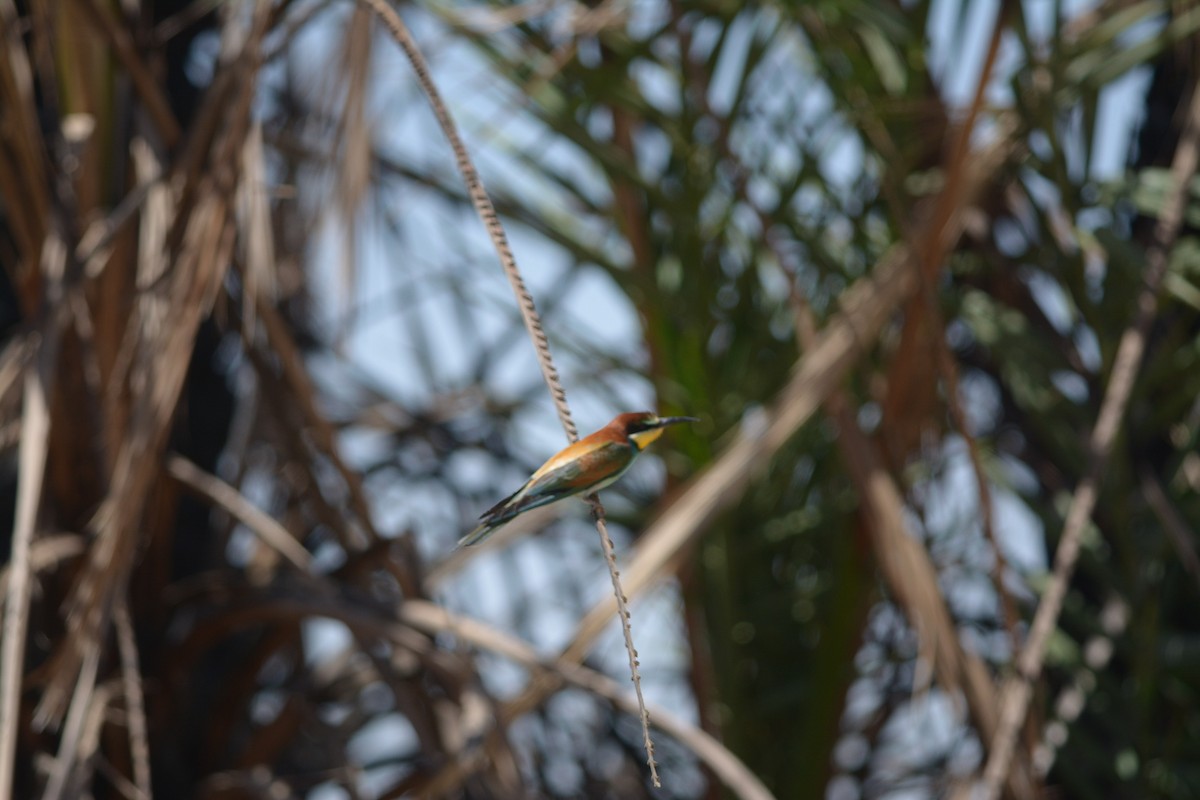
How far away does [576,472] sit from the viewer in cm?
52

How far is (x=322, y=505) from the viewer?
165cm

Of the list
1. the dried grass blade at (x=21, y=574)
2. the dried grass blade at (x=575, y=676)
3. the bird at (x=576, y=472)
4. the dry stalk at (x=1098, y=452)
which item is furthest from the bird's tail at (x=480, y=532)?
the dry stalk at (x=1098, y=452)

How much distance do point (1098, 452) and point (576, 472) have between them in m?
1.25

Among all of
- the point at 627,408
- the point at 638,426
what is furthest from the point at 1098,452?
the point at 638,426

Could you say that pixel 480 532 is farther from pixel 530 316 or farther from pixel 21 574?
pixel 21 574

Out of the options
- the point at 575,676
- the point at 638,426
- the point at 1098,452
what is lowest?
the point at 1098,452

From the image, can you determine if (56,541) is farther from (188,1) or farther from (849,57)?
(849,57)

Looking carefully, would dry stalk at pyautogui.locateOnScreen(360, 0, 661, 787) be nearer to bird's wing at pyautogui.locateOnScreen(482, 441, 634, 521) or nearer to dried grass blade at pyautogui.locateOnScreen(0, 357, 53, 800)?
bird's wing at pyautogui.locateOnScreen(482, 441, 634, 521)

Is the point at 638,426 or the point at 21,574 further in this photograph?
the point at 21,574

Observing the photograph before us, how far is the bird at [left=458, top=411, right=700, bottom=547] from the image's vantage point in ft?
1.66

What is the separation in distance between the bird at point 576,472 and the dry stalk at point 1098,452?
1061 millimetres

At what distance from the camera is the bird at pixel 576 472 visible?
1.66 feet

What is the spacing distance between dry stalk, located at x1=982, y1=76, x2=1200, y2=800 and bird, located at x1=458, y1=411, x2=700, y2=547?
1061mm

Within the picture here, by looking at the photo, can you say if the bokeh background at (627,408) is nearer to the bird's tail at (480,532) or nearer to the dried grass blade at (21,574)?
the dried grass blade at (21,574)
